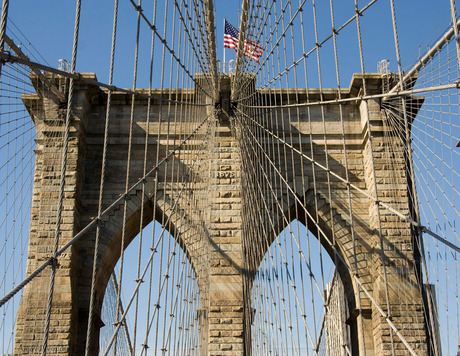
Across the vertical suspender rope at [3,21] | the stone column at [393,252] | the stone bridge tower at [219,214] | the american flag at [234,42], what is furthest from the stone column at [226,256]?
the vertical suspender rope at [3,21]

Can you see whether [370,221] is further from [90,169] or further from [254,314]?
[90,169]

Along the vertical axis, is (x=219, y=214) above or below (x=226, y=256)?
above

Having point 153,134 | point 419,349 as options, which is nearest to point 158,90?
point 153,134

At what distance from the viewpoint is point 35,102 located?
54.0 feet

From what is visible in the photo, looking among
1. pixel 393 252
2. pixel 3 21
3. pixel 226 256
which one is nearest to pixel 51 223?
pixel 226 256

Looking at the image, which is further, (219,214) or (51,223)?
(219,214)

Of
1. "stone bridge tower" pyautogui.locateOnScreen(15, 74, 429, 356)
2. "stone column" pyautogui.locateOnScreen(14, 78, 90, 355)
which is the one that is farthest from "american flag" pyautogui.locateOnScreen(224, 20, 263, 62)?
"stone column" pyautogui.locateOnScreen(14, 78, 90, 355)

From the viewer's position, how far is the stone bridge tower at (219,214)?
14719 mm

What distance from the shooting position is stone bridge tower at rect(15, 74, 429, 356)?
48.3 ft

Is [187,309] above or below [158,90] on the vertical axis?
below

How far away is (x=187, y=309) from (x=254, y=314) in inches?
65.4

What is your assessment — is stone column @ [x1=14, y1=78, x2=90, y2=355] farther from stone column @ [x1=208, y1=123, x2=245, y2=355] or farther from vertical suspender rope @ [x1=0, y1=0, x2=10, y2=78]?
vertical suspender rope @ [x1=0, y1=0, x2=10, y2=78]

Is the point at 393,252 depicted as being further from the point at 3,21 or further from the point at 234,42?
the point at 3,21

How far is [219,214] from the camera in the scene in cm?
1580
